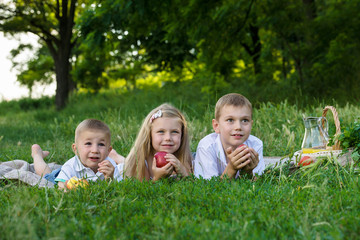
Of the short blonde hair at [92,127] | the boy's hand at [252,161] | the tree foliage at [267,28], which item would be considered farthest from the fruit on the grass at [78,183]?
the tree foliage at [267,28]

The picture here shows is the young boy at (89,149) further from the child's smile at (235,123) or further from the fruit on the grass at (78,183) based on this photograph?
the child's smile at (235,123)

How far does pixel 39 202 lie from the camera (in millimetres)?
2857

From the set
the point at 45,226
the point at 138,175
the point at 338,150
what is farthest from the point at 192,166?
the point at 45,226

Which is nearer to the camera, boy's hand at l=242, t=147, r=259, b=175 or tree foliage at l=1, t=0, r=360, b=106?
boy's hand at l=242, t=147, r=259, b=175

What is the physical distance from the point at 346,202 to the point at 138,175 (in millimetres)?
2099

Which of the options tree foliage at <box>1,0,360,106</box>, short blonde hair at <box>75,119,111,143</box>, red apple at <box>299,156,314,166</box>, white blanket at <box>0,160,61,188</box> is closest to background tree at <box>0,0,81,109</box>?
tree foliage at <box>1,0,360,106</box>

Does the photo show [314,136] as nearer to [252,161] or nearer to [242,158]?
[252,161]

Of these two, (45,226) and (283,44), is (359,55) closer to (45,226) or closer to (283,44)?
(283,44)

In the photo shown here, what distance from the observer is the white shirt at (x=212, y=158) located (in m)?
3.97

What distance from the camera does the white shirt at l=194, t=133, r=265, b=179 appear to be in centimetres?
397

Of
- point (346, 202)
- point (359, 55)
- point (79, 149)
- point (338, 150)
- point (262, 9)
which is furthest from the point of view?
point (262, 9)

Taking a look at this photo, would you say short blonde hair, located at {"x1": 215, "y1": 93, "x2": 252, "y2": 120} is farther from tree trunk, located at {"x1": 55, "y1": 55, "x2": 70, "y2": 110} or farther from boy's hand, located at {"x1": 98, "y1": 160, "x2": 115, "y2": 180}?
tree trunk, located at {"x1": 55, "y1": 55, "x2": 70, "y2": 110}

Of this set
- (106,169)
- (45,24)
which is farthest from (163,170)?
(45,24)

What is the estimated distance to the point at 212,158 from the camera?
4.01 m
